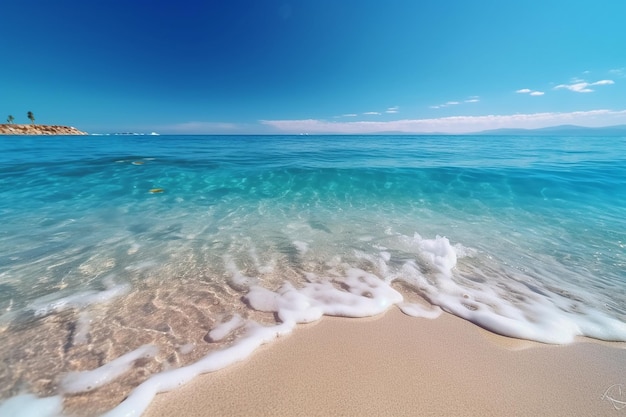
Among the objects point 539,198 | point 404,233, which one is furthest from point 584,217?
point 404,233

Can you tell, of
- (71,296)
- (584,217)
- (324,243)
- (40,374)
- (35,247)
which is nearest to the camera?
(40,374)

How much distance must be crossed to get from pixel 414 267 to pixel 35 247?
800 cm

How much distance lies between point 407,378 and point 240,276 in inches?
116

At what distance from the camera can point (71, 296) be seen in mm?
3588

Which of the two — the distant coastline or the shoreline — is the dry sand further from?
the distant coastline

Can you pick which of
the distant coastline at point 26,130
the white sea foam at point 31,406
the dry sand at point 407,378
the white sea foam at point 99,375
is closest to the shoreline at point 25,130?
the distant coastline at point 26,130

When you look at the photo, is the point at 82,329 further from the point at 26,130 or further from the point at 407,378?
the point at 26,130

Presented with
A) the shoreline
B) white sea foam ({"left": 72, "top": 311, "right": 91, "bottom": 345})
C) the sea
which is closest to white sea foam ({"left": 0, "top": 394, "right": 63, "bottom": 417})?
the sea

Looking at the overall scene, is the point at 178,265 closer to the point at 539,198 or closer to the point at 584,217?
the point at 584,217

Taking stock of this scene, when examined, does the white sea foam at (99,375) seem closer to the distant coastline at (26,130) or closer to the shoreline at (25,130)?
the shoreline at (25,130)

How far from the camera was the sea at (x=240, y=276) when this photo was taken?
2.51m

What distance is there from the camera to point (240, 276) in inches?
166

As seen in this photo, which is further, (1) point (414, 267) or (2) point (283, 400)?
(1) point (414, 267)

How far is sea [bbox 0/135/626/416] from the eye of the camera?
2.51 m
